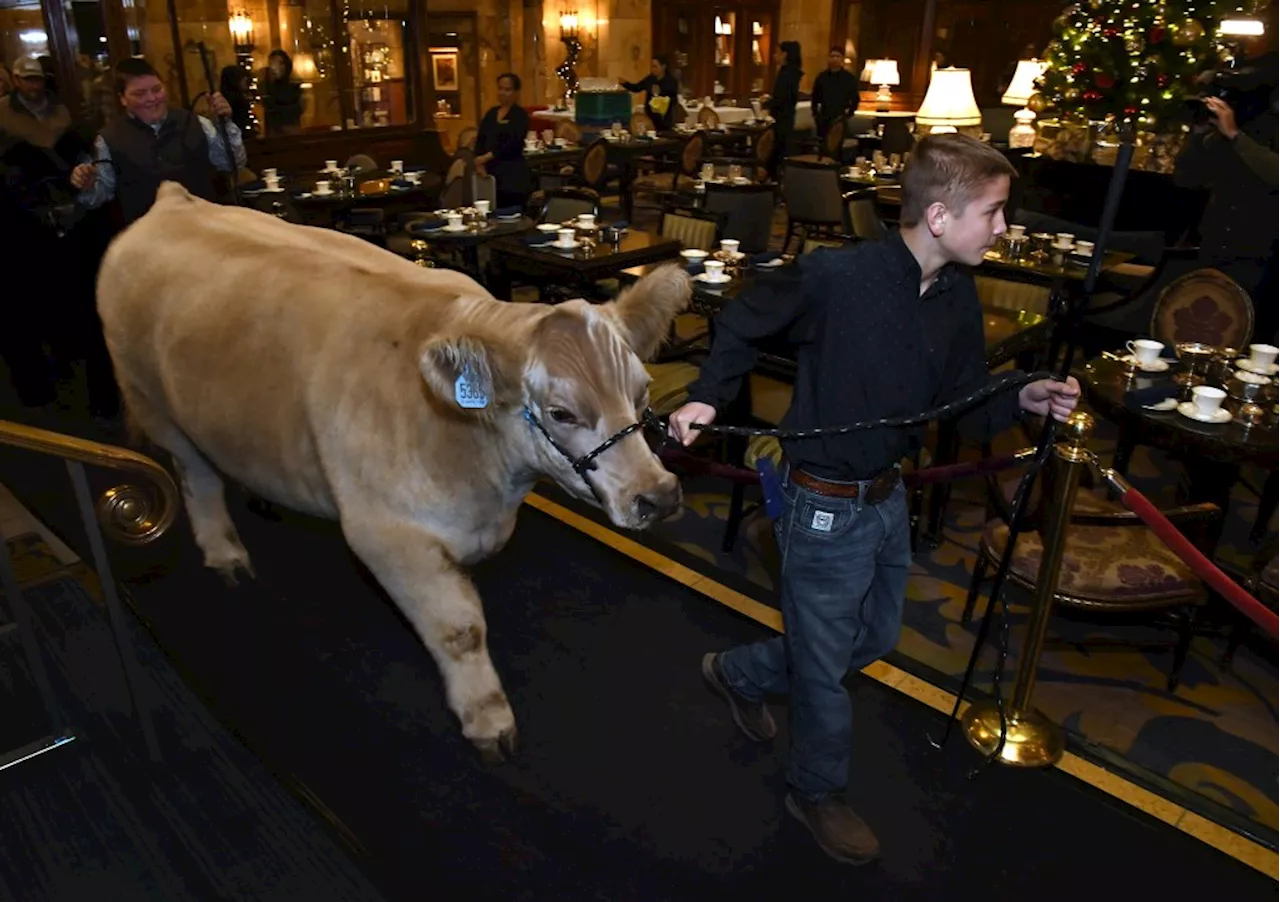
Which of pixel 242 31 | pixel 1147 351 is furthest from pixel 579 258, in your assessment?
pixel 242 31

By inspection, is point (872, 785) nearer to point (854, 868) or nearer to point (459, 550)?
point (854, 868)

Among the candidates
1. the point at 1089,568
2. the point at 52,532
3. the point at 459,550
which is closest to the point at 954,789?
the point at 1089,568

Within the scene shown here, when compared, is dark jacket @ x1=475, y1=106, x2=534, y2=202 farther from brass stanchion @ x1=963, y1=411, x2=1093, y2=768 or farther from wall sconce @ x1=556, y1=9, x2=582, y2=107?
wall sconce @ x1=556, y1=9, x2=582, y2=107

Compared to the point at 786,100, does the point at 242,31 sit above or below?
above

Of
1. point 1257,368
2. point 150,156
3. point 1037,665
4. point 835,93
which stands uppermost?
point 835,93

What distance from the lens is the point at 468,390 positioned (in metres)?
2.16

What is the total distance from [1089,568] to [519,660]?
6.41 ft

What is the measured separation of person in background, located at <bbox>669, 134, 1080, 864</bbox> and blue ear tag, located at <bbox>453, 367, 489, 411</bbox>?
0.46 meters

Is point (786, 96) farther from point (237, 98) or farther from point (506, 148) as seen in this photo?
point (237, 98)

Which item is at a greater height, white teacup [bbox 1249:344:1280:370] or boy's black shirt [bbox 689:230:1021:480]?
boy's black shirt [bbox 689:230:1021:480]

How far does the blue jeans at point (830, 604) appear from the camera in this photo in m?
2.21

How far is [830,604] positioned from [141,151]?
4.46 m

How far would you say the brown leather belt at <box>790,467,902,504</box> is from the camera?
220 cm

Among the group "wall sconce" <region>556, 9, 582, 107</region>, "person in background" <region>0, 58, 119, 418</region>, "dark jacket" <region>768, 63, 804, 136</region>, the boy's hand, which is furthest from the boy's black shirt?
"wall sconce" <region>556, 9, 582, 107</region>
